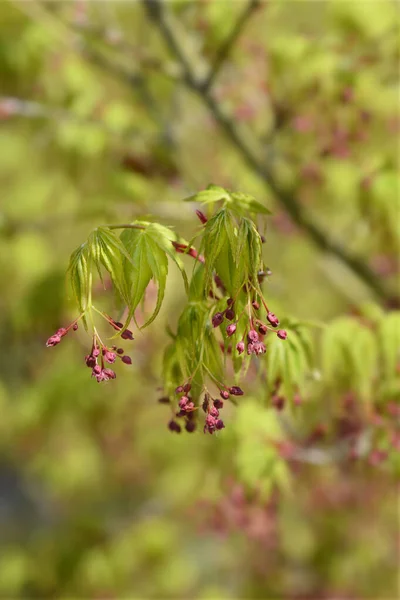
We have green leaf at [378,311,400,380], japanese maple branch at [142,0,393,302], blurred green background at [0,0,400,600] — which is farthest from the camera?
japanese maple branch at [142,0,393,302]

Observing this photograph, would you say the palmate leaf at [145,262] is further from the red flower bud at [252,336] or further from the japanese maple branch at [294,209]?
the japanese maple branch at [294,209]

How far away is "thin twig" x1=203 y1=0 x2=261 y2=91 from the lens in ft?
6.51

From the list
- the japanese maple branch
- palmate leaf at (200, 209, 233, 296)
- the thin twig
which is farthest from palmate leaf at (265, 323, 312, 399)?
the japanese maple branch

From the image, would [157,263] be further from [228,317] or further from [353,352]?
[353,352]

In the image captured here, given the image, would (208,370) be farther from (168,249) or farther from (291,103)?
(291,103)

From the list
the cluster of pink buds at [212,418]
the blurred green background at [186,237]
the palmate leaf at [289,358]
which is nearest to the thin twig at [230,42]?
the blurred green background at [186,237]

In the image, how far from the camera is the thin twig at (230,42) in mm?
1983

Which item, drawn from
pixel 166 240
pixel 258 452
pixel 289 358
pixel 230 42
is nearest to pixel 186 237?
pixel 230 42

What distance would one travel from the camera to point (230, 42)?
2.11 metres

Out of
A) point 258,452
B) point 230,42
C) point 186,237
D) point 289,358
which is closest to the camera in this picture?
point 289,358

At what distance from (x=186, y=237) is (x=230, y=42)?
106 centimetres

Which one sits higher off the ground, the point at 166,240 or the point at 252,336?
the point at 166,240

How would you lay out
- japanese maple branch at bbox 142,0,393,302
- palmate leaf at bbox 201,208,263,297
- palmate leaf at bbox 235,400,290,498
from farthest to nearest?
japanese maple branch at bbox 142,0,393,302 < palmate leaf at bbox 235,400,290,498 < palmate leaf at bbox 201,208,263,297

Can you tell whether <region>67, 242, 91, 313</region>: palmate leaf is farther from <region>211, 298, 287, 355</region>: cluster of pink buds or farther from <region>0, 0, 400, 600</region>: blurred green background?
<region>0, 0, 400, 600</region>: blurred green background
